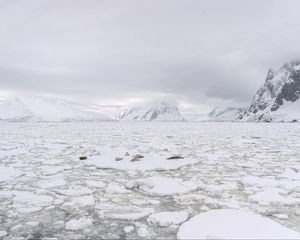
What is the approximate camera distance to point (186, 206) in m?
5.04

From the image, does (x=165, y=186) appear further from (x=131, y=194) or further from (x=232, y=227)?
(x=232, y=227)

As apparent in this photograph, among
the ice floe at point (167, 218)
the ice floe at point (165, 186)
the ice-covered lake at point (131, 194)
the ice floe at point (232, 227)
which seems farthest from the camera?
the ice floe at point (165, 186)

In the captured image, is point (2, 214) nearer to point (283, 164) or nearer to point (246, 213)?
point (246, 213)

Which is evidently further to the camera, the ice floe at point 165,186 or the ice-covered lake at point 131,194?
the ice floe at point 165,186

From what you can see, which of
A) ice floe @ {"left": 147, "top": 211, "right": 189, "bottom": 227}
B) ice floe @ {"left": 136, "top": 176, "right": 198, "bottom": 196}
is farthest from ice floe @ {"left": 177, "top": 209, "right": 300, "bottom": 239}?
ice floe @ {"left": 136, "top": 176, "right": 198, "bottom": 196}

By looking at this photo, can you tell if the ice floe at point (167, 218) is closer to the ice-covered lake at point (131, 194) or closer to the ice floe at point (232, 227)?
the ice-covered lake at point (131, 194)

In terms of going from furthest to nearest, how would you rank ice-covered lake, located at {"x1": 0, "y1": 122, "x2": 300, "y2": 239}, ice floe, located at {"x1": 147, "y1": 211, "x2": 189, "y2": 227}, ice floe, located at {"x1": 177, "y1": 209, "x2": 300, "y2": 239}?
ice floe, located at {"x1": 147, "y1": 211, "x2": 189, "y2": 227}, ice-covered lake, located at {"x1": 0, "y1": 122, "x2": 300, "y2": 239}, ice floe, located at {"x1": 177, "y1": 209, "x2": 300, "y2": 239}

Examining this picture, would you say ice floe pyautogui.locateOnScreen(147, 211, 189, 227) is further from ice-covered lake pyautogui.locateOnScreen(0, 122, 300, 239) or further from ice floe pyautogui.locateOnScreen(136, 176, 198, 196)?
ice floe pyautogui.locateOnScreen(136, 176, 198, 196)

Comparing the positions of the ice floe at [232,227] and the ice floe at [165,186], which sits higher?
the ice floe at [232,227]

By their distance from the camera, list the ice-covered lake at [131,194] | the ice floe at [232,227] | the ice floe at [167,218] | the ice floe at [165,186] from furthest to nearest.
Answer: the ice floe at [165,186], the ice floe at [167,218], the ice-covered lake at [131,194], the ice floe at [232,227]

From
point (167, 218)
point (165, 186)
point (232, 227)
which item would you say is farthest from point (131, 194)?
point (232, 227)

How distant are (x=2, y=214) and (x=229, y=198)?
142 inches

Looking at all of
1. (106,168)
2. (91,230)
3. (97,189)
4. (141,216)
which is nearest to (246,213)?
(141,216)

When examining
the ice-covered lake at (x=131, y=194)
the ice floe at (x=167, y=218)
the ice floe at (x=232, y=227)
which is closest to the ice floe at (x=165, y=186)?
the ice-covered lake at (x=131, y=194)
